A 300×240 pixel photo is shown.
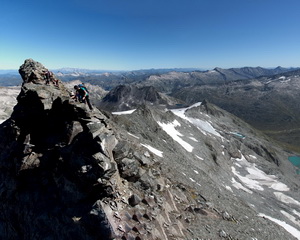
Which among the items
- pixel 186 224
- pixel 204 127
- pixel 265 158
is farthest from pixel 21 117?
pixel 265 158

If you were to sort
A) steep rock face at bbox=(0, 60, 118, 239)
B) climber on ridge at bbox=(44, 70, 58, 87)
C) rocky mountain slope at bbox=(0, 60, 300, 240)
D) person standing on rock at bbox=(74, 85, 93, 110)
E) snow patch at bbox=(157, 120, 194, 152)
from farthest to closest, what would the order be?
snow patch at bbox=(157, 120, 194, 152), climber on ridge at bbox=(44, 70, 58, 87), person standing on rock at bbox=(74, 85, 93, 110), steep rock face at bbox=(0, 60, 118, 239), rocky mountain slope at bbox=(0, 60, 300, 240)

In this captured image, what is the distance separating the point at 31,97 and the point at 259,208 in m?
52.3

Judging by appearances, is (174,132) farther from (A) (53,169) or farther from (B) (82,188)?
(B) (82,188)

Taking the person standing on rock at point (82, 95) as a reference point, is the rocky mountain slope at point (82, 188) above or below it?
below

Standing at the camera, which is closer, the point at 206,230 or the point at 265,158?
the point at 206,230

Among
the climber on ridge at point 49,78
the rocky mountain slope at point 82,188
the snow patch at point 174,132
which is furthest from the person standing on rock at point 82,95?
the snow patch at point 174,132

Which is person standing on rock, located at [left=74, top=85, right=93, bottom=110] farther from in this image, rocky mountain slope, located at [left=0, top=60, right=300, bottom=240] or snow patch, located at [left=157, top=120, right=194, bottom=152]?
snow patch, located at [left=157, top=120, right=194, bottom=152]

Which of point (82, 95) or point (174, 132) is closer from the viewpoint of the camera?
point (82, 95)

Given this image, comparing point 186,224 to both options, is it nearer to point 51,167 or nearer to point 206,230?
point 206,230

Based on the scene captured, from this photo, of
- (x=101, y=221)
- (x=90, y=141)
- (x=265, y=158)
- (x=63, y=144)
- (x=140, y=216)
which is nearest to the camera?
(x=101, y=221)

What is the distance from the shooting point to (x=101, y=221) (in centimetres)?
1619

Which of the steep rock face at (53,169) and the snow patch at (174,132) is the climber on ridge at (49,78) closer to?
the steep rock face at (53,169)

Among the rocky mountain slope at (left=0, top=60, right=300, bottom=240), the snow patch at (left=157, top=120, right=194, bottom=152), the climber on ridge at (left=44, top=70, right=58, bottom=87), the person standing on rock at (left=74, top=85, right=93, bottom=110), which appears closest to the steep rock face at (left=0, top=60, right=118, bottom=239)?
the rocky mountain slope at (left=0, top=60, right=300, bottom=240)

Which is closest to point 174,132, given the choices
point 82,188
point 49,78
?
point 49,78
